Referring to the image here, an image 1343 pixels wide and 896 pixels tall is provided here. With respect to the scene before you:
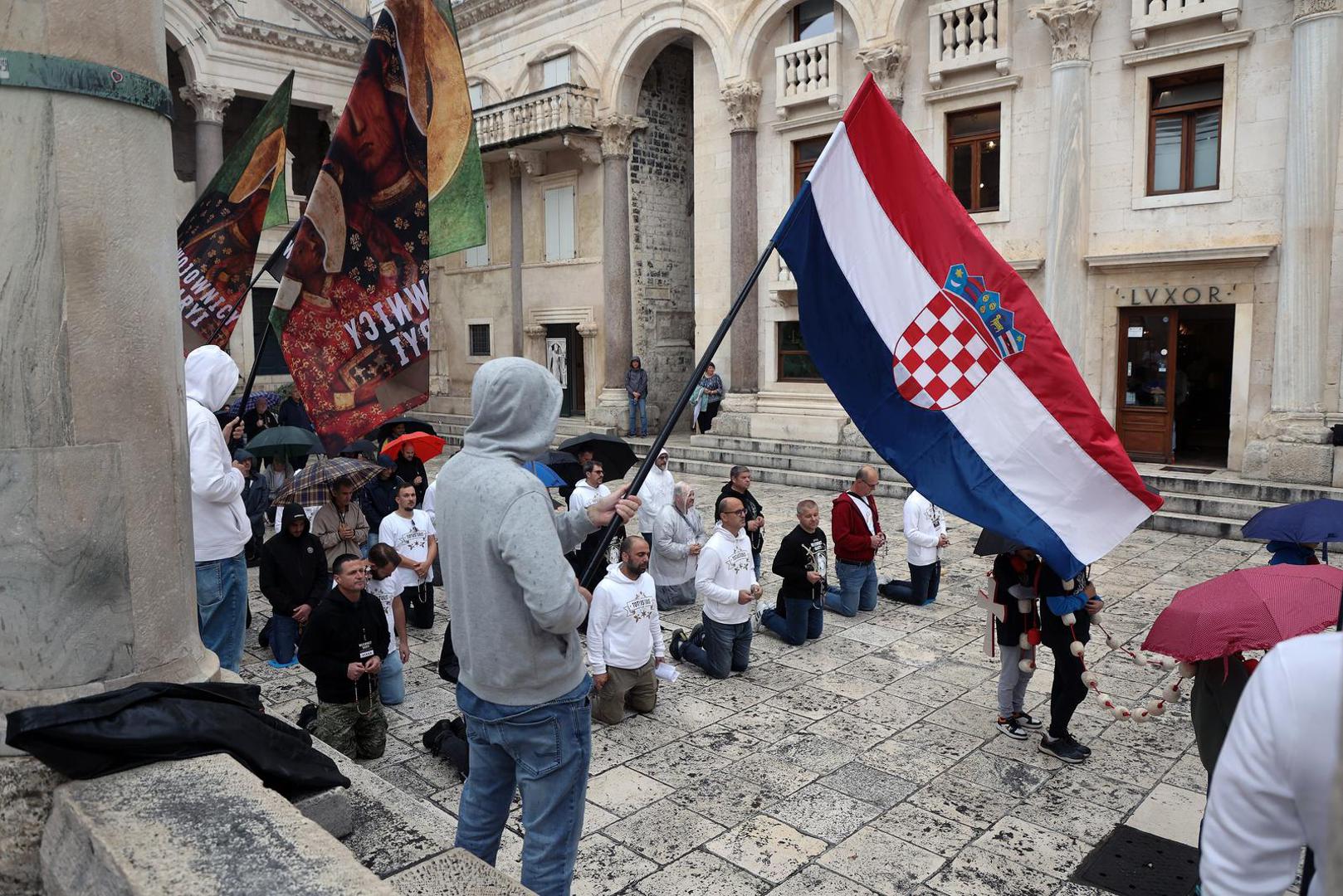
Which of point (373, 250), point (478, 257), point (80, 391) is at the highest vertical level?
point (478, 257)

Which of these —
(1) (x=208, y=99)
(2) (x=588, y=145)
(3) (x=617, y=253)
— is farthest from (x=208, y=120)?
(3) (x=617, y=253)

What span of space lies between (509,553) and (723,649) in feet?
16.0

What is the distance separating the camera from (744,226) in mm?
20859

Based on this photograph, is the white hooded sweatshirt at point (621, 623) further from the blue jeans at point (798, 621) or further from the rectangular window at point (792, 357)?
the rectangular window at point (792, 357)

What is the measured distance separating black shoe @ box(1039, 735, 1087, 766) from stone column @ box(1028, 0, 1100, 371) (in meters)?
10.9

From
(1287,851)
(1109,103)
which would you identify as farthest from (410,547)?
(1109,103)

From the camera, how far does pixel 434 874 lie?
3172 mm

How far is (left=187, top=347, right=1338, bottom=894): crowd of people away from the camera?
135 inches

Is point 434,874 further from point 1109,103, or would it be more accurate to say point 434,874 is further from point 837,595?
point 1109,103

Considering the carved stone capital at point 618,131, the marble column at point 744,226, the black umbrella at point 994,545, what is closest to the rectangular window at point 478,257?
the carved stone capital at point 618,131

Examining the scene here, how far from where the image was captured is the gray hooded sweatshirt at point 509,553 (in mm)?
3295

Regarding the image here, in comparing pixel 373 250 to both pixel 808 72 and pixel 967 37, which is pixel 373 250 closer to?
pixel 967 37

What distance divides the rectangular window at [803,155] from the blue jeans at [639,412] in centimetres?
597

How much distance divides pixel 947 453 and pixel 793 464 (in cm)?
1340
